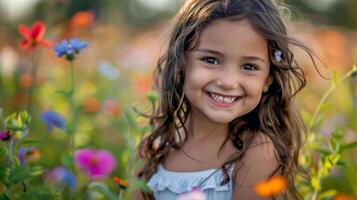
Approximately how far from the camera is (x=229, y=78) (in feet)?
6.89

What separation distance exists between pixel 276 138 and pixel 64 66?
2679mm

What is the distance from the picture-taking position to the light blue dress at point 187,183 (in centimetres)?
223

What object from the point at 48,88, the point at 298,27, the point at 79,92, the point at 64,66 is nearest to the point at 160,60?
the point at 298,27

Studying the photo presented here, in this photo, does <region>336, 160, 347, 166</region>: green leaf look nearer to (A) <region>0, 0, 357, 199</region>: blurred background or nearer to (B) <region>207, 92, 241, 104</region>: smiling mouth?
(A) <region>0, 0, 357, 199</region>: blurred background

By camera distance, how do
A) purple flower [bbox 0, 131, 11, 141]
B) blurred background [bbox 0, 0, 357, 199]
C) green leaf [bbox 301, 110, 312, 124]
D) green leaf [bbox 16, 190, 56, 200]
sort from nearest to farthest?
green leaf [bbox 16, 190, 56, 200] → purple flower [bbox 0, 131, 11, 141] → green leaf [bbox 301, 110, 312, 124] → blurred background [bbox 0, 0, 357, 199]

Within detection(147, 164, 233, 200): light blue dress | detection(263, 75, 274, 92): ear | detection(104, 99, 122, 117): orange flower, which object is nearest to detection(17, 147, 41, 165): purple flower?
detection(147, 164, 233, 200): light blue dress

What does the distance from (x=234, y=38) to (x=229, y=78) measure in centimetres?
11

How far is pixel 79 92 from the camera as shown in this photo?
3912mm

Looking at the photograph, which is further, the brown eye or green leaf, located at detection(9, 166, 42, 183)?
the brown eye

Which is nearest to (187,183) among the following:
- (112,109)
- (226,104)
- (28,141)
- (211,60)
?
(226,104)

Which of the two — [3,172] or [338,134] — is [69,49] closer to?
[3,172]

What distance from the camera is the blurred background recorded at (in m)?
3.22

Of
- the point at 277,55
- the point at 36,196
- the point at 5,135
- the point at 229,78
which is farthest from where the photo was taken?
the point at 277,55

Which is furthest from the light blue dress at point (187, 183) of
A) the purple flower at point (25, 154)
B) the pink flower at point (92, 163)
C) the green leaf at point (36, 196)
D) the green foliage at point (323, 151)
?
the green leaf at point (36, 196)
